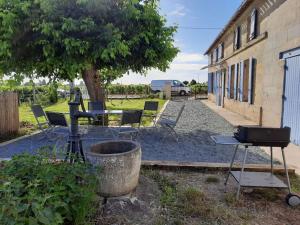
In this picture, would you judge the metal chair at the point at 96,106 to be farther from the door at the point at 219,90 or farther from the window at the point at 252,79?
the door at the point at 219,90

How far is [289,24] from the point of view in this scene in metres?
6.63

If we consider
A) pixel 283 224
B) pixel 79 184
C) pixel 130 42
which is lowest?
pixel 283 224

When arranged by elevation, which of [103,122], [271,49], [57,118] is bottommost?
[103,122]

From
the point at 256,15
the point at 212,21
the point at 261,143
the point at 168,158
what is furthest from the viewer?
the point at 212,21

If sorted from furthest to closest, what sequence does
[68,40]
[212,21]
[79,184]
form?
[212,21]
[68,40]
[79,184]

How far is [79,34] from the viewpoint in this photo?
265 inches

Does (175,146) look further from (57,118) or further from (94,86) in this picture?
(94,86)

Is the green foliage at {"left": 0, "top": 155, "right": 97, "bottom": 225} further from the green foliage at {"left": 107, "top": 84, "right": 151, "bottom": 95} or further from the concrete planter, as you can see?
the green foliage at {"left": 107, "top": 84, "right": 151, "bottom": 95}

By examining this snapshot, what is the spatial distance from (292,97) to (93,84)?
19.8ft

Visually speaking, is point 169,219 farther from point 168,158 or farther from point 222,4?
point 222,4

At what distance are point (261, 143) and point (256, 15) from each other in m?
8.11

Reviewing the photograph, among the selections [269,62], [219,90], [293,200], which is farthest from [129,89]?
[293,200]

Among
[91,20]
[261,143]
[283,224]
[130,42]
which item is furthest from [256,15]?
[283,224]

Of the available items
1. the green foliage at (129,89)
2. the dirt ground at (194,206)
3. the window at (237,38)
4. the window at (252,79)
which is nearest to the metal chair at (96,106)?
the dirt ground at (194,206)
